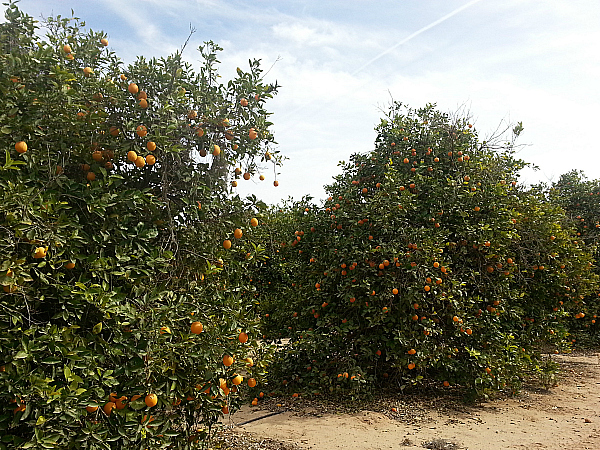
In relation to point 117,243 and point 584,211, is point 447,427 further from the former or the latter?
point 584,211

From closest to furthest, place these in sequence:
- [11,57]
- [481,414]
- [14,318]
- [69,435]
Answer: [14,318], [69,435], [11,57], [481,414]

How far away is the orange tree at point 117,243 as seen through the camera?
226 centimetres

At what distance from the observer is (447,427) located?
14.9 feet

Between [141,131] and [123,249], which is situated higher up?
[141,131]

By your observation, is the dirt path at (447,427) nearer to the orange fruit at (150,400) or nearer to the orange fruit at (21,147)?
the orange fruit at (150,400)

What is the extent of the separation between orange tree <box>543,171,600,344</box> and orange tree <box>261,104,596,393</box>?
3.30 m

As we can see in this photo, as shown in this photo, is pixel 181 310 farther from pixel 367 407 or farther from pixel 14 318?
pixel 367 407

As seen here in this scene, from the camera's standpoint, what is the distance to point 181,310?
2.72 meters

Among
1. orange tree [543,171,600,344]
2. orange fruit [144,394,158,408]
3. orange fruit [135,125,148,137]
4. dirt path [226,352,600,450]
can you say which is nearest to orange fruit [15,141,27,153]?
orange fruit [135,125,148,137]

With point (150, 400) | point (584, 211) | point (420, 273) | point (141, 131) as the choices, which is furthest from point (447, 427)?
point (584, 211)

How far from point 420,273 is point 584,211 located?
769 cm

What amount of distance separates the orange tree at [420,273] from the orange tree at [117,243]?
7.52ft

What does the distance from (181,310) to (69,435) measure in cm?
80

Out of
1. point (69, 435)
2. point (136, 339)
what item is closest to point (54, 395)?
point (69, 435)
